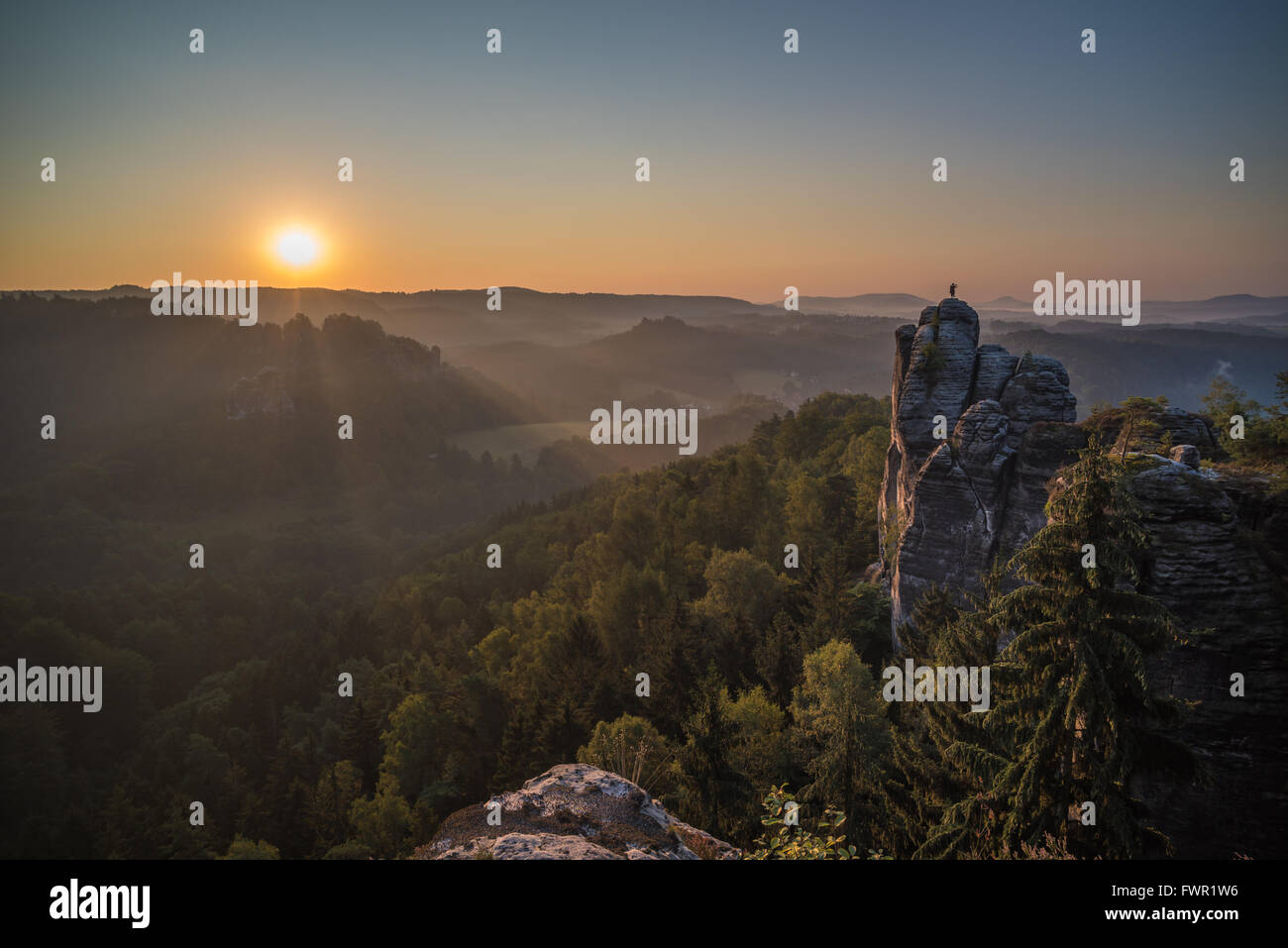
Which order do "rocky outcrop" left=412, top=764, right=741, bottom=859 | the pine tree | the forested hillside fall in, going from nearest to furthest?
the pine tree → "rocky outcrop" left=412, top=764, right=741, bottom=859 → the forested hillside

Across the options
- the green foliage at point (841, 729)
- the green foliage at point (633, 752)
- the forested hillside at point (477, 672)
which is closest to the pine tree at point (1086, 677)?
the green foliage at point (841, 729)

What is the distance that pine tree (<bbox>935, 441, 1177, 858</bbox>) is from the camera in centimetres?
1105

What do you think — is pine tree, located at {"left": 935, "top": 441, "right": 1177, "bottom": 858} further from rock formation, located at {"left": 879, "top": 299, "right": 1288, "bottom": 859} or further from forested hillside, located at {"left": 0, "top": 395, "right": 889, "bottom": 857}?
forested hillside, located at {"left": 0, "top": 395, "right": 889, "bottom": 857}

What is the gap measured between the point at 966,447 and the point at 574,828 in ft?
80.2

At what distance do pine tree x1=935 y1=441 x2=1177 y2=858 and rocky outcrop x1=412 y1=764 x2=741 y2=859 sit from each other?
632cm

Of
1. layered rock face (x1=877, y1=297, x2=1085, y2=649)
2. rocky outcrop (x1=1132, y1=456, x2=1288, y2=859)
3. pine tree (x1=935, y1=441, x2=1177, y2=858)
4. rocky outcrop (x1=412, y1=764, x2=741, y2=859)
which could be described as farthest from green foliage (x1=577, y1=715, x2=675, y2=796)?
rocky outcrop (x1=1132, y1=456, x2=1288, y2=859)

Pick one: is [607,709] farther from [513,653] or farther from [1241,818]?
[1241,818]

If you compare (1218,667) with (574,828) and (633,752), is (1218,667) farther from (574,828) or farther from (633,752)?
(633,752)

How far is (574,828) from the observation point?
41.5 feet

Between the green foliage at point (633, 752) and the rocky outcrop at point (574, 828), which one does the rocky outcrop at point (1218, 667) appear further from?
the green foliage at point (633, 752)

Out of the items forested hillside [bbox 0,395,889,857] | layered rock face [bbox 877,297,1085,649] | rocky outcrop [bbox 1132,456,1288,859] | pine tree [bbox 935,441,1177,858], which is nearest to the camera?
pine tree [bbox 935,441,1177,858]

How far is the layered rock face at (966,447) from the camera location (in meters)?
27.2

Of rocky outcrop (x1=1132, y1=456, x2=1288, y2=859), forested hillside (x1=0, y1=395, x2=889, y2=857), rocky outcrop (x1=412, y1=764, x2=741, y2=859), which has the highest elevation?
rocky outcrop (x1=1132, y1=456, x2=1288, y2=859)
